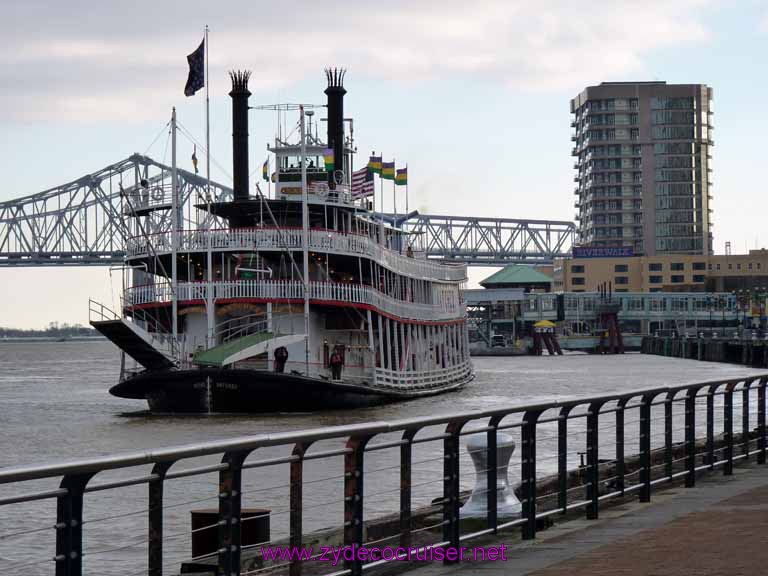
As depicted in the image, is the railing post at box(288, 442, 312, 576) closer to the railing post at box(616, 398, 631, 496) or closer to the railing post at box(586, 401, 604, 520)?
the railing post at box(586, 401, 604, 520)

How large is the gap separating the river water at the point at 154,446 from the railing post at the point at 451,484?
0.62ft

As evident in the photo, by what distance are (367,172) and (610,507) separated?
3862 cm

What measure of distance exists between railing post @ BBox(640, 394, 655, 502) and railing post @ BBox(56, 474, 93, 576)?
8051 mm

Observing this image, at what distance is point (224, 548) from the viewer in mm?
8688

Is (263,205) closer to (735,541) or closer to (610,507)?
(610,507)

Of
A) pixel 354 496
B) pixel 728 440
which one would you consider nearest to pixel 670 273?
pixel 728 440

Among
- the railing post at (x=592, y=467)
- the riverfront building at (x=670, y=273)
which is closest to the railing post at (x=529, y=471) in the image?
the railing post at (x=592, y=467)

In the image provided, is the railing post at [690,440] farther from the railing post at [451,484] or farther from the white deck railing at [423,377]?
the white deck railing at [423,377]

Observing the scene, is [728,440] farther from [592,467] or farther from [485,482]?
[485,482]

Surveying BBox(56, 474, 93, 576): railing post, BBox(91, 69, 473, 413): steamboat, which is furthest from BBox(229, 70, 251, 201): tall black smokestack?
BBox(56, 474, 93, 576): railing post

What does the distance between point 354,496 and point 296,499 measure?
22.5 inches

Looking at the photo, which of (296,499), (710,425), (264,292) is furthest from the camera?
(264,292)

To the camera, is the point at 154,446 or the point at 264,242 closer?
the point at 154,446

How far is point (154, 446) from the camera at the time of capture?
103ft
